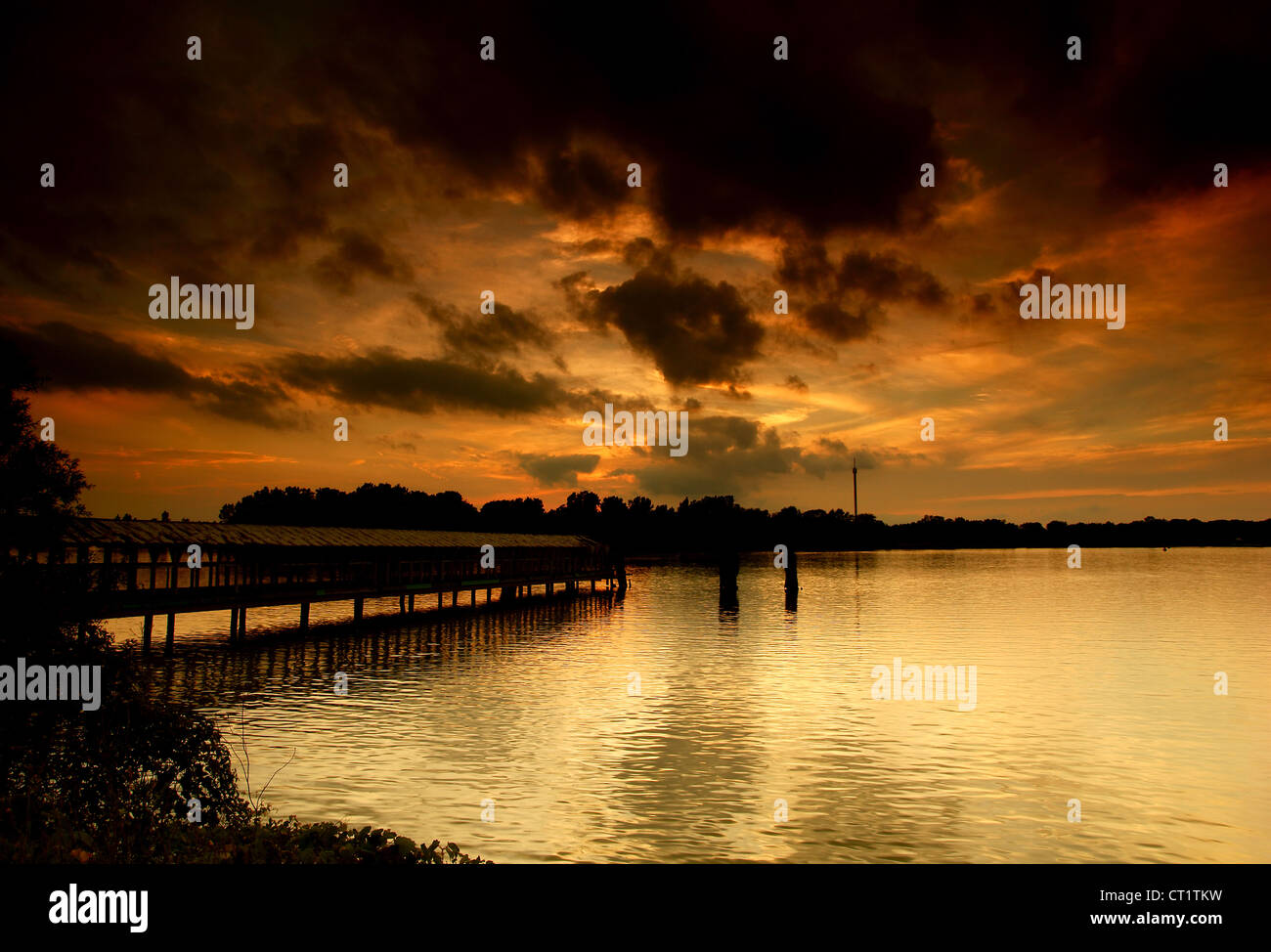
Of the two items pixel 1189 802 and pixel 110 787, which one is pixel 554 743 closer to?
pixel 110 787

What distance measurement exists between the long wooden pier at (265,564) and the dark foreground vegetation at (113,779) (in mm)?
1155

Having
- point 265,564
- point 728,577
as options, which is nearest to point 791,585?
point 728,577

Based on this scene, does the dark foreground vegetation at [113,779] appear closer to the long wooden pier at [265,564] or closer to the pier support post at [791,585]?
the long wooden pier at [265,564]

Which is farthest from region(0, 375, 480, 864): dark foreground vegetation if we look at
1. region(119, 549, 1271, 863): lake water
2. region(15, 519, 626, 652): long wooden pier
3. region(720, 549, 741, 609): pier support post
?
region(720, 549, 741, 609): pier support post

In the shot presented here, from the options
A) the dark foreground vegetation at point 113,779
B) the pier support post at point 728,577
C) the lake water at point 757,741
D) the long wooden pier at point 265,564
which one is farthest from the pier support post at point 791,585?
the dark foreground vegetation at point 113,779

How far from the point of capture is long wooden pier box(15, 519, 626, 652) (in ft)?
111

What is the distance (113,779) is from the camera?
12102 millimetres

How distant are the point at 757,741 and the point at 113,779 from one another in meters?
15.8

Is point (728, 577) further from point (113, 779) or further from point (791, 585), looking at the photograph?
point (113, 779)

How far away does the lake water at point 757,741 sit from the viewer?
15938 millimetres

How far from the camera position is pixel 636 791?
18.4 meters

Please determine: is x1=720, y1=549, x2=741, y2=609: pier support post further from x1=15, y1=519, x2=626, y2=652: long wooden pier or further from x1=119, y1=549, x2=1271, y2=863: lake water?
x1=15, y1=519, x2=626, y2=652: long wooden pier
